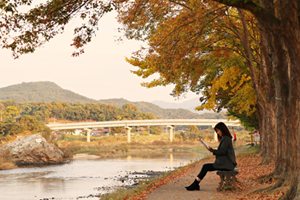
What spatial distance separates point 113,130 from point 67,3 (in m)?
105

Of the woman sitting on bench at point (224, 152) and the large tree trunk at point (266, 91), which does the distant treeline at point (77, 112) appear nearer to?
the large tree trunk at point (266, 91)

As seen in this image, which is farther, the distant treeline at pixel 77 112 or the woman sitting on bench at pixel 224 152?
the distant treeline at pixel 77 112

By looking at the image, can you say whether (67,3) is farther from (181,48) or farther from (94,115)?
(94,115)

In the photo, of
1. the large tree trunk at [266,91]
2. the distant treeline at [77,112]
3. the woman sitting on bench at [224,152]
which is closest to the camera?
the woman sitting on bench at [224,152]

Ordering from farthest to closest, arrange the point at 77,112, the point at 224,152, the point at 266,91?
1. the point at 77,112
2. the point at 266,91
3. the point at 224,152

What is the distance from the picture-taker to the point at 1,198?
16.0 metres

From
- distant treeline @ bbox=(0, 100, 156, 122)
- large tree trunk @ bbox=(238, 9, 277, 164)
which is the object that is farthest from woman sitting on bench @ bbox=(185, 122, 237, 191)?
distant treeline @ bbox=(0, 100, 156, 122)

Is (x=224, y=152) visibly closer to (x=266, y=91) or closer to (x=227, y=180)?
(x=227, y=180)

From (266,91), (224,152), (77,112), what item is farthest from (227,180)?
(77,112)

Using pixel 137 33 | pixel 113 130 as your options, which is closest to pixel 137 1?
pixel 137 33

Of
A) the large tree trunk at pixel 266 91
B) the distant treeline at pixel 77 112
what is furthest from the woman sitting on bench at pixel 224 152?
the distant treeline at pixel 77 112

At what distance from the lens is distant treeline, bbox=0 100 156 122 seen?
144 metres

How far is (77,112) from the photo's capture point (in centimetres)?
14938

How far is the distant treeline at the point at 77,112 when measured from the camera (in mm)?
144250
